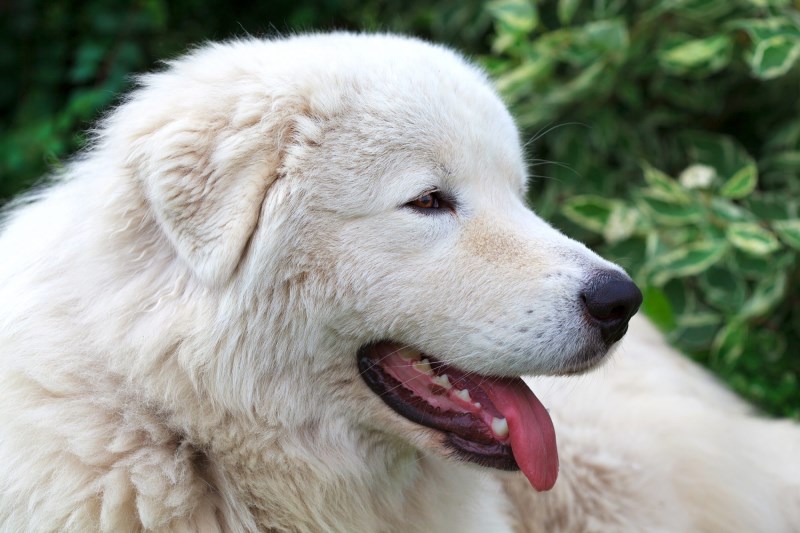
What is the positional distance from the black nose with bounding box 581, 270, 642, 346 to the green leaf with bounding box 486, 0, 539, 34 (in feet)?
9.32

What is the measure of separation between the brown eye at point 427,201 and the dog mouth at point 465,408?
1.20 ft

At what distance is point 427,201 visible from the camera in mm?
2283

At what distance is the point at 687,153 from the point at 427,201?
11.7 ft

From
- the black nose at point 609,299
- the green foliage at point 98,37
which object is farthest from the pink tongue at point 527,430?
the green foliage at point 98,37

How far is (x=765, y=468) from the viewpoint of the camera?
125 inches

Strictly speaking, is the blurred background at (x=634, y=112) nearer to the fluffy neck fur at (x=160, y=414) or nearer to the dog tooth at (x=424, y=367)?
the fluffy neck fur at (x=160, y=414)

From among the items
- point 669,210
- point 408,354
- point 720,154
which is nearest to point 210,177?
point 408,354

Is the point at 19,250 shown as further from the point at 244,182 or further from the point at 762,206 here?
the point at 762,206

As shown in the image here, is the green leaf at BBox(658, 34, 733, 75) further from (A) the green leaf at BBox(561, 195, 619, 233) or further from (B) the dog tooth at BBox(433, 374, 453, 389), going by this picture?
(B) the dog tooth at BBox(433, 374, 453, 389)

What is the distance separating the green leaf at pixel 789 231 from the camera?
4098 mm

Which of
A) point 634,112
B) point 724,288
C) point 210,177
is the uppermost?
point 210,177

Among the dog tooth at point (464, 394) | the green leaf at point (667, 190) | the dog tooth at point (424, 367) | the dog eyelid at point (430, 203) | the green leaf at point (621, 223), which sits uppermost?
the dog eyelid at point (430, 203)

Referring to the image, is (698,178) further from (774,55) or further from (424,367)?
(424,367)

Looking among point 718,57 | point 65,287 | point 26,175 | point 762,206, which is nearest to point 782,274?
point 762,206
